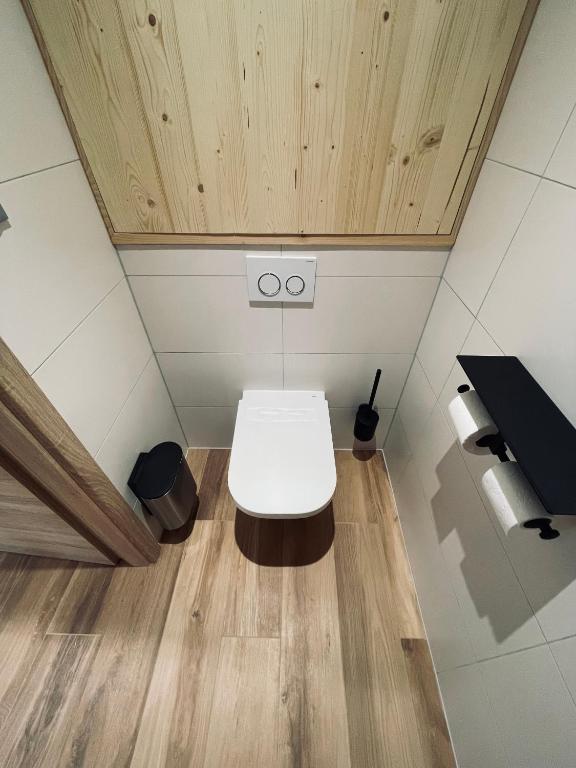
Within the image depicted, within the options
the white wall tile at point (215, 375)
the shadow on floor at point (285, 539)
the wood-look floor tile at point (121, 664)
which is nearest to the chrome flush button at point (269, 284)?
the white wall tile at point (215, 375)

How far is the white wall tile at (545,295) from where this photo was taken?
1.86 feet

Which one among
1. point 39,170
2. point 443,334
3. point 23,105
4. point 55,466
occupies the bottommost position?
point 55,466

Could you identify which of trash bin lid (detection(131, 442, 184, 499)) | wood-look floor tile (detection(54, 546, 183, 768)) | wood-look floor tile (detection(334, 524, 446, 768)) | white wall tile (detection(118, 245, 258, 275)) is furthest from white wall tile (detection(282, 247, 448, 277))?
wood-look floor tile (detection(54, 546, 183, 768))

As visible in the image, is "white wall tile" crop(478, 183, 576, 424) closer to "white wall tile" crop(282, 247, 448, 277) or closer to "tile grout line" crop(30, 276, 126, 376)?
"white wall tile" crop(282, 247, 448, 277)

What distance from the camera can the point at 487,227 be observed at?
79cm

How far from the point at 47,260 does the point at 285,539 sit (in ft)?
4.21

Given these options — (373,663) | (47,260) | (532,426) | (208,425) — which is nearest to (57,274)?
(47,260)

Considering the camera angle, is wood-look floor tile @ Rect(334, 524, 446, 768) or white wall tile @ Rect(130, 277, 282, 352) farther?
white wall tile @ Rect(130, 277, 282, 352)

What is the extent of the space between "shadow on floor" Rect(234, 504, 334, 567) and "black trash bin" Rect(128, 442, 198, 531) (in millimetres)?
284

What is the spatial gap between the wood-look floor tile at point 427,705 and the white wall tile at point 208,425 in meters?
1.11

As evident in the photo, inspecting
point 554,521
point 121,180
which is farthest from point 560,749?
point 121,180

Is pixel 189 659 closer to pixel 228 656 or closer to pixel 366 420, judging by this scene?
pixel 228 656

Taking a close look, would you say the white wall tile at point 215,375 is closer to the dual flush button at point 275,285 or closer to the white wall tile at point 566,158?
the dual flush button at point 275,285

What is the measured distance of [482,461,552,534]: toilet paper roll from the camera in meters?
0.54
